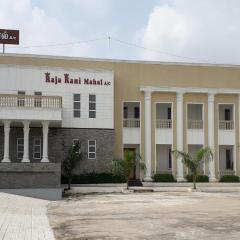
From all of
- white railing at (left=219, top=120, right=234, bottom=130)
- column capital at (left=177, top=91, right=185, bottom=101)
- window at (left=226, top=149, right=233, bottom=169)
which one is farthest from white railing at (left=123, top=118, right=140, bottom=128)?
window at (left=226, top=149, right=233, bottom=169)

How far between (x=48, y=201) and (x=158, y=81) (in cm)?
1568

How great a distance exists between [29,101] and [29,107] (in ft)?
3.10

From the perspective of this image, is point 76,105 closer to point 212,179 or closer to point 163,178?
point 163,178

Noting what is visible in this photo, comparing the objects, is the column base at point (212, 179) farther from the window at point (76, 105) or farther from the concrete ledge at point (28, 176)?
the concrete ledge at point (28, 176)

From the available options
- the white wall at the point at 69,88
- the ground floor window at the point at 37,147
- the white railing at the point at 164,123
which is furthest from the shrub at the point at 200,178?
the ground floor window at the point at 37,147

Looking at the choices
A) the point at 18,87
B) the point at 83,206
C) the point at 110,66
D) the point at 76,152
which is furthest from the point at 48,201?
the point at 110,66

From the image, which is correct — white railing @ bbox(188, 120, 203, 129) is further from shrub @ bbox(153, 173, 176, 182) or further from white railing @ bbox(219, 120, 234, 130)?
shrub @ bbox(153, 173, 176, 182)

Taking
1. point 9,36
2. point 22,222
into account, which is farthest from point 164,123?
point 22,222

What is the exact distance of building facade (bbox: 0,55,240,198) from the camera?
35.2 metres

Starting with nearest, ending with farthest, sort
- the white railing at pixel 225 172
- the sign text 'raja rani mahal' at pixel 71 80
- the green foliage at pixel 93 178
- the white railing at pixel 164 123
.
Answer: the green foliage at pixel 93 178, the sign text 'raja rani mahal' at pixel 71 80, the white railing at pixel 164 123, the white railing at pixel 225 172

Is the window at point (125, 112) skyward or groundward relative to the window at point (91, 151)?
skyward

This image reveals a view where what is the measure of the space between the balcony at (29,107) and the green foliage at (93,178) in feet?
18.9

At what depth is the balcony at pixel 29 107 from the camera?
1216 inches

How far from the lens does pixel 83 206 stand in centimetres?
2267
